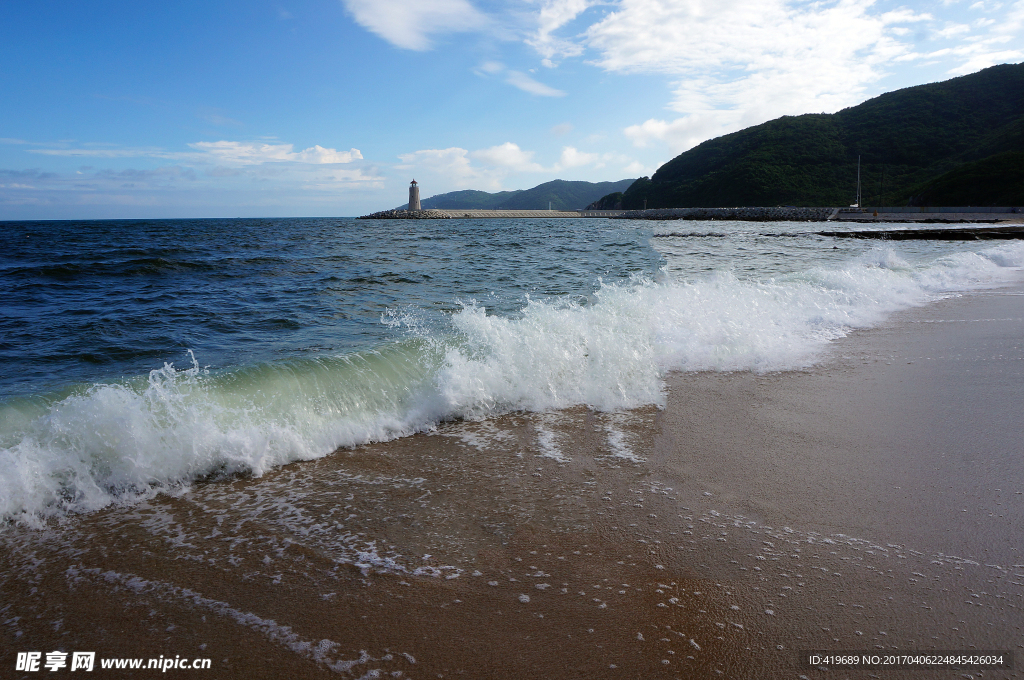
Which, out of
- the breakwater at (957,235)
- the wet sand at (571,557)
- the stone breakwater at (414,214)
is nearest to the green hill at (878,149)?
the breakwater at (957,235)

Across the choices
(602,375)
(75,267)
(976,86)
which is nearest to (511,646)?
(602,375)

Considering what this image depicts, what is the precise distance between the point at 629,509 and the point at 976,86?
121 m

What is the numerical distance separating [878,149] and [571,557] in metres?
107

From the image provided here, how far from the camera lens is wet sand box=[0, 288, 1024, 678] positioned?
2.19 metres

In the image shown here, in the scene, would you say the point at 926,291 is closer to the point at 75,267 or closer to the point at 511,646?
the point at 511,646

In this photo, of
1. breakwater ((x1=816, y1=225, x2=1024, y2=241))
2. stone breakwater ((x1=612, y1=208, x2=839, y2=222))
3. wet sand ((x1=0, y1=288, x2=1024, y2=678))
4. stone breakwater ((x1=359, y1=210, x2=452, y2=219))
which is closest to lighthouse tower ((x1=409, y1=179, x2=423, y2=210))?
stone breakwater ((x1=359, y1=210, x2=452, y2=219))

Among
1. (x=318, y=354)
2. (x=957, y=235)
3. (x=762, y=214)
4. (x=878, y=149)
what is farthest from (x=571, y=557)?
(x=878, y=149)

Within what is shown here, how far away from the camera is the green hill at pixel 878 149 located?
75.5 metres

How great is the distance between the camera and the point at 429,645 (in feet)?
7.27

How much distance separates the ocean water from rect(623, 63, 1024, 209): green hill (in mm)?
66193

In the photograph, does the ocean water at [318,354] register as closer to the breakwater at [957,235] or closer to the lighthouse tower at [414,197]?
the breakwater at [957,235]

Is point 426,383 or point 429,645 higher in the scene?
point 426,383

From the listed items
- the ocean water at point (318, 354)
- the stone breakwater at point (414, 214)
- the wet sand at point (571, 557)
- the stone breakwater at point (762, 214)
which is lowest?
the wet sand at point (571, 557)

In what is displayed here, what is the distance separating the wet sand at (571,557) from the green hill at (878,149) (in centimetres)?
7087
